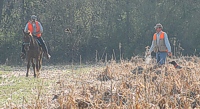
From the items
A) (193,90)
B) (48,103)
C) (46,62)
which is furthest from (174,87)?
(46,62)

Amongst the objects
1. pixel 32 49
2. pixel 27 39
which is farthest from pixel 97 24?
pixel 27 39

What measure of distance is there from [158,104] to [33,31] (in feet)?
32.3

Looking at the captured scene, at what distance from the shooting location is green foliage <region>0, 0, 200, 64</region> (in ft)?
102

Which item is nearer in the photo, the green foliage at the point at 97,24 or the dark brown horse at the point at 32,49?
the dark brown horse at the point at 32,49

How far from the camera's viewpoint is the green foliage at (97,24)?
102 ft

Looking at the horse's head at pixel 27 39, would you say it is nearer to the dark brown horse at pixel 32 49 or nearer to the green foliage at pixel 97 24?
the dark brown horse at pixel 32 49

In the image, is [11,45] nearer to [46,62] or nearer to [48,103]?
[46,62]

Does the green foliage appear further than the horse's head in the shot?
Yes

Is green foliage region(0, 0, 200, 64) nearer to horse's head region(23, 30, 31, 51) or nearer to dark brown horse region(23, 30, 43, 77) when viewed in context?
dark brown horse region(23, 30, 43, 77)

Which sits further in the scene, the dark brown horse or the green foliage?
the green foliage

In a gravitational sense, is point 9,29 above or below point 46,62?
above

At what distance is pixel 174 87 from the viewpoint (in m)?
7.84

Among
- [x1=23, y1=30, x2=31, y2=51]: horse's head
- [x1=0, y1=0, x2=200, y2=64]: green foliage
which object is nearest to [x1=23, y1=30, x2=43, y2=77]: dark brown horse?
[x1=23, y1=30, x2=31, y2=51]: horse's head

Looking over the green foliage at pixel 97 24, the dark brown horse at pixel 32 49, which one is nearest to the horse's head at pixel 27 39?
the dark brown horse at pixel 32 49
